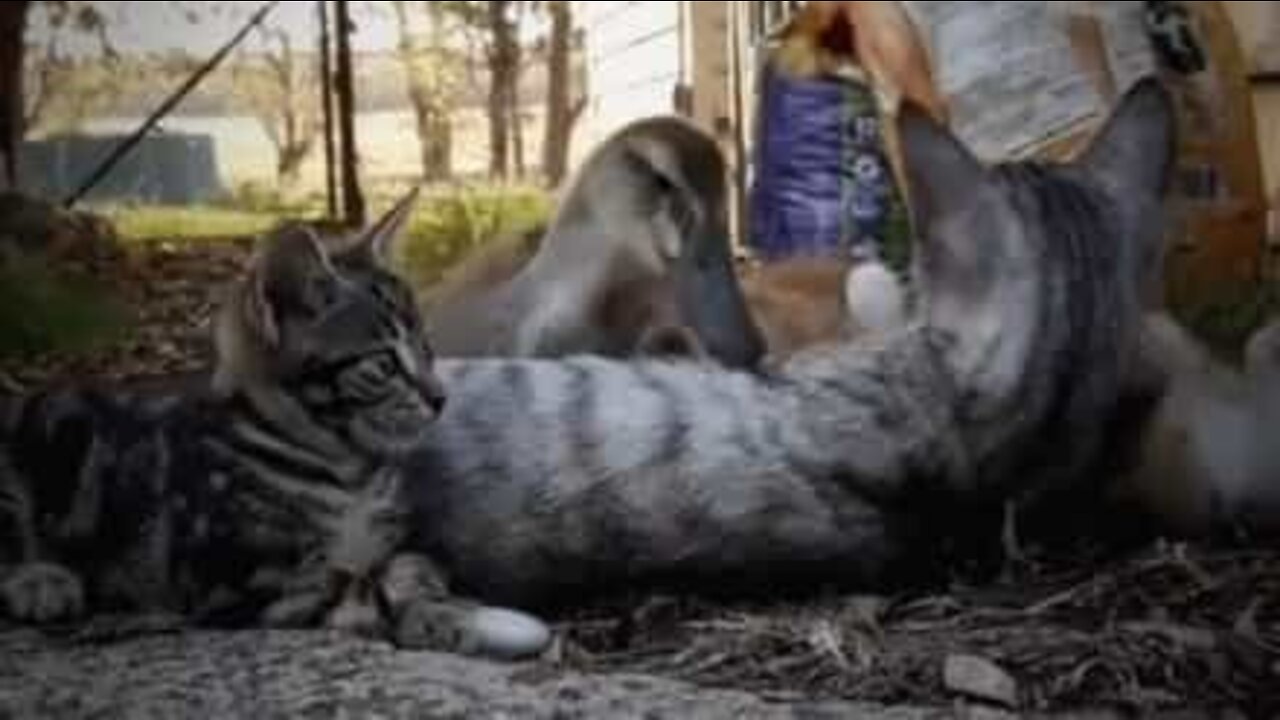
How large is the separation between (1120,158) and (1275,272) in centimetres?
89

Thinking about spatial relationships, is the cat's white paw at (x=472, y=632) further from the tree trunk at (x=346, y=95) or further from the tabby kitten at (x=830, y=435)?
the tree trunk at (x=346, y=95)

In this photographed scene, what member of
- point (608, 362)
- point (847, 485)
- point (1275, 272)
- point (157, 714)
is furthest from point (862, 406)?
point (1275, 272)

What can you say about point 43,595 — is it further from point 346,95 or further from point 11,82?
point 346,95

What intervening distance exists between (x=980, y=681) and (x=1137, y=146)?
0.80 meters

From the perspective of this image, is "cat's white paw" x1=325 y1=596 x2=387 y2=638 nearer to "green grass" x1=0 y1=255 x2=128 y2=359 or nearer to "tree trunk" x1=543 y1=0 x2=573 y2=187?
"green grass" x1=0 y1=255 x2=128 y2=359

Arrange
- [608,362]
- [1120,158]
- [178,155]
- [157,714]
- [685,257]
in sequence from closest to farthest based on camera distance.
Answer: [157,714], [608,362], [1120,158], [685,257], [178,155]

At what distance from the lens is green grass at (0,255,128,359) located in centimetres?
252

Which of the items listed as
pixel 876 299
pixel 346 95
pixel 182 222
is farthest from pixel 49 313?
pixel 876 299

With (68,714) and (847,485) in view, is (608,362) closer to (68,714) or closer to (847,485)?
(847,485)

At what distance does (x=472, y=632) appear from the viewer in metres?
1.75

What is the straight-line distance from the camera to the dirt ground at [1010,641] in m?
1.60

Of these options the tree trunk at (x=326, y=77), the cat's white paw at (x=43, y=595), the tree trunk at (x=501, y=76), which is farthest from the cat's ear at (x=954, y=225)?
the tree trunk at (x=501, y=76)

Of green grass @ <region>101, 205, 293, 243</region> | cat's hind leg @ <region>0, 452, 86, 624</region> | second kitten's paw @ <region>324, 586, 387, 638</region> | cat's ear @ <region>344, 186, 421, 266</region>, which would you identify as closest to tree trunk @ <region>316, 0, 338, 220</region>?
green grass @ <region>101, 205, 293, 243</region>

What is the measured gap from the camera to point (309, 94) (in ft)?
11.1
